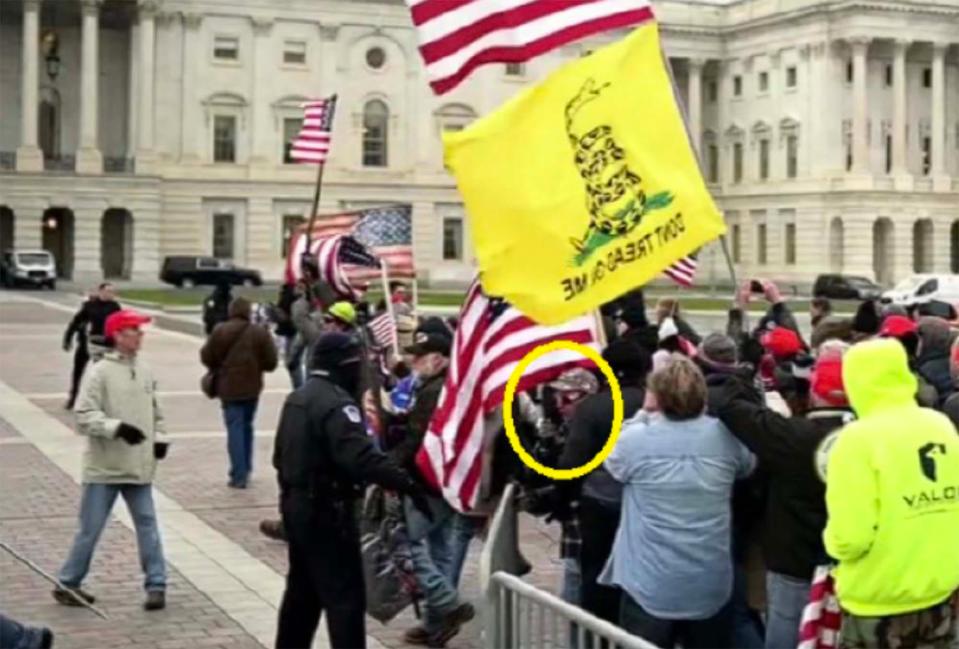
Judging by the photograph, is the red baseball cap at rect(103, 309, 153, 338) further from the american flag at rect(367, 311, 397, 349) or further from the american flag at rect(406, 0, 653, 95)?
the american flag at rect(367, 311, 397, 349)

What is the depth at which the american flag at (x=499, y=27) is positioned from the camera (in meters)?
7.51

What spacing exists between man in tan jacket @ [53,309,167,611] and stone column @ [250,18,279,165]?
66.7 metres

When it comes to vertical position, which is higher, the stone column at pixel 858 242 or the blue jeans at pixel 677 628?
the stone column at pixel 858 242

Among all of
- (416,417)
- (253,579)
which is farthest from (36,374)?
(416,417)

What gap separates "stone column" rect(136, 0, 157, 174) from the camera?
71688mm

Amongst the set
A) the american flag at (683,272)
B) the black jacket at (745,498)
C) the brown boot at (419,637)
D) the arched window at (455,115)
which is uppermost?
the arched window at (455,115)

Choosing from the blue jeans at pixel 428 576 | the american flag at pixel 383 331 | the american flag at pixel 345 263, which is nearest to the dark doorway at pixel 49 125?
the american flag at pixel 345 263

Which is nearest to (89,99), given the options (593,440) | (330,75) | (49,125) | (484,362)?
(49,125)

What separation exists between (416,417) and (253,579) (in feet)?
7.50

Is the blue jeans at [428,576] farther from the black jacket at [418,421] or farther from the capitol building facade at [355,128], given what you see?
the capitol building facade at [355,128]

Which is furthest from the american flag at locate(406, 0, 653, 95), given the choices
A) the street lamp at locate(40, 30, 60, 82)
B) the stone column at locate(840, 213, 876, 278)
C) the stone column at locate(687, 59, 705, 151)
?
the stone column at locate(687, 59, 705, 151)

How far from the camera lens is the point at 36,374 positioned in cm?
2647

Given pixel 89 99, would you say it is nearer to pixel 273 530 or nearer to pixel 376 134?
pixel 376 134

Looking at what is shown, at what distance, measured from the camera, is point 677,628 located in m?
6.78
